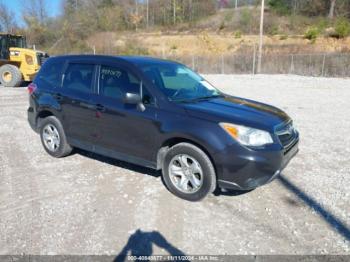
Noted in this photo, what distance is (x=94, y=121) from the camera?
471 cm

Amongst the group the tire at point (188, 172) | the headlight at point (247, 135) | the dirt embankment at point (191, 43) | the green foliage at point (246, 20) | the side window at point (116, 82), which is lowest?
the tire at point (188, 172)

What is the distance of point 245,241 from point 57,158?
3751 mm

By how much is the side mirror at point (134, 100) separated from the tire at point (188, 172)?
70cm

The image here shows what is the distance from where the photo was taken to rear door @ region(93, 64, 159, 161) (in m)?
4.15

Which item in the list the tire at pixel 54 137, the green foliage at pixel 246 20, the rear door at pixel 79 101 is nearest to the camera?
the rear door at pixel 79 101

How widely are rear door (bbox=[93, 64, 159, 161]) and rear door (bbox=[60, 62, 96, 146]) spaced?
0.62 feet

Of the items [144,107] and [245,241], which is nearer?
[245,241]

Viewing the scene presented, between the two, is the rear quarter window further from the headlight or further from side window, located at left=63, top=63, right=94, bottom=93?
the headlight

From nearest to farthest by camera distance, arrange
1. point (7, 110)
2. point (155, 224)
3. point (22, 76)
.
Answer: point (155, 224) → point (7, 110) → point (22, 76)

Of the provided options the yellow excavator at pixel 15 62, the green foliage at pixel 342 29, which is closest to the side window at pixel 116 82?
the yellow excavator at pixel 15 62

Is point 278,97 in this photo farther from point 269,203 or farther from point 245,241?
point 245,241

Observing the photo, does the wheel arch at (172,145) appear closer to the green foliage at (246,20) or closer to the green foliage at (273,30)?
the green foliage at (273,30)

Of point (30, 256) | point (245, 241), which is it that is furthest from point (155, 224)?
point (30, 256)

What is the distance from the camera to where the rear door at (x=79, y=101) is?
4.75 m
